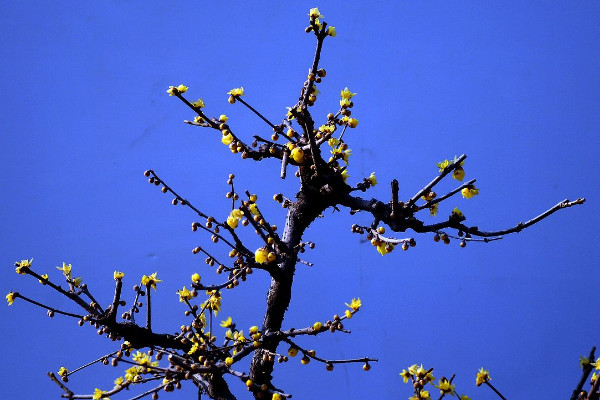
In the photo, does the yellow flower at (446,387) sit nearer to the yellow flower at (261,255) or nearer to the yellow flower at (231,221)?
the yellow flower at (261,255)

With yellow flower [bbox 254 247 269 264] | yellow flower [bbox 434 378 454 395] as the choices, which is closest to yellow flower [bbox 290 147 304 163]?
yellow flower [bbox 254 247 269 264]

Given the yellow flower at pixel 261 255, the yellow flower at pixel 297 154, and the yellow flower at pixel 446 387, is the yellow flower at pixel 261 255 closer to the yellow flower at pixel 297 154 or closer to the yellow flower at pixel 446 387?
the yellow flower at pixel 297 154

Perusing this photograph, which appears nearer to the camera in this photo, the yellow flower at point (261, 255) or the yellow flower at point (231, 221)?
the yellow flower at point (231, 221)

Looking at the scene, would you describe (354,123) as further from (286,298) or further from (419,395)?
(419,395)

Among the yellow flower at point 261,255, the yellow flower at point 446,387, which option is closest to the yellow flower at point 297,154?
the yellow flower at point 261,255

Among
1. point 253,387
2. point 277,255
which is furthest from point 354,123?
point 253,387

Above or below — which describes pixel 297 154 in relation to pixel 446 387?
above

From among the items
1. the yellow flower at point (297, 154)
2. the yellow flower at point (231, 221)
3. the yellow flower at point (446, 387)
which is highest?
the yellow flower at point (297, 154)

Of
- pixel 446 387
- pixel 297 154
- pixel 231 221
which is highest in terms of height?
pixel 297 154

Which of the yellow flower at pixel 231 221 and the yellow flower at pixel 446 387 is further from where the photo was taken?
the yellow flower at pixel 446 387

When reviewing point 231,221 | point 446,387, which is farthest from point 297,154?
point 446,387

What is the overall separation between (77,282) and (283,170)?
941mm

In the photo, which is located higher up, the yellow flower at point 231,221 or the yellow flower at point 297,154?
the yellow flower at point 297,154

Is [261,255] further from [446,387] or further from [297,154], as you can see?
[446,387]
